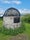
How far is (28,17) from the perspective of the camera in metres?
1.73

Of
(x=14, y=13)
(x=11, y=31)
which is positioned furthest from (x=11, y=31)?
(x=14, y=13)

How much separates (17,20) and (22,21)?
0.29 ft

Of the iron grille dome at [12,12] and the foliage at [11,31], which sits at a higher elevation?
the iron grille dome at [12,12]

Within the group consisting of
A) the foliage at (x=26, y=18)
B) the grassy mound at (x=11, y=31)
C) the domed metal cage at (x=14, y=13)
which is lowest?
the grassy mound at (x=11, y=31)

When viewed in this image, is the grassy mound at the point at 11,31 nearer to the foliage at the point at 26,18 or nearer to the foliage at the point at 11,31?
the foliage at the point at 11,31

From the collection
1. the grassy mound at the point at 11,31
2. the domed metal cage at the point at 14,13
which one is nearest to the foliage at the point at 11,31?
the grassy mound at the point at 11,31

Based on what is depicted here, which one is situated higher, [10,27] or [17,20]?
[17,20]

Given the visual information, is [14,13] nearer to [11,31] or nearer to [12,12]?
[12,12]

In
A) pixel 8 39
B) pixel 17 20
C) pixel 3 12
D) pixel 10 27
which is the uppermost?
pixel 3 12

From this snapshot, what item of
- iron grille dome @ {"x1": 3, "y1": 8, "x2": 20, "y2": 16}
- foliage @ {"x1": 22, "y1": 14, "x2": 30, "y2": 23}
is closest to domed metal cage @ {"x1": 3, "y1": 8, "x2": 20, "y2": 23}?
iron grille dome @ {"x1": 3, "y1": 8, "x2": 20, "y2": 16}

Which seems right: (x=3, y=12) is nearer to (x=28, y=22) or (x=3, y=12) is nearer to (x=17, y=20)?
(x=17, y=20)

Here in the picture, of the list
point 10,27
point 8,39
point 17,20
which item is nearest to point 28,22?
point 17,20

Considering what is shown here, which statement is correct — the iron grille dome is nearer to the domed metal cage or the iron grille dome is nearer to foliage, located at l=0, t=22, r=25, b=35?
the domed metal cage

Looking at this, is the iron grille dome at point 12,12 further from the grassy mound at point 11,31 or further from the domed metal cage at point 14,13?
the grassy mound at point 11,31
